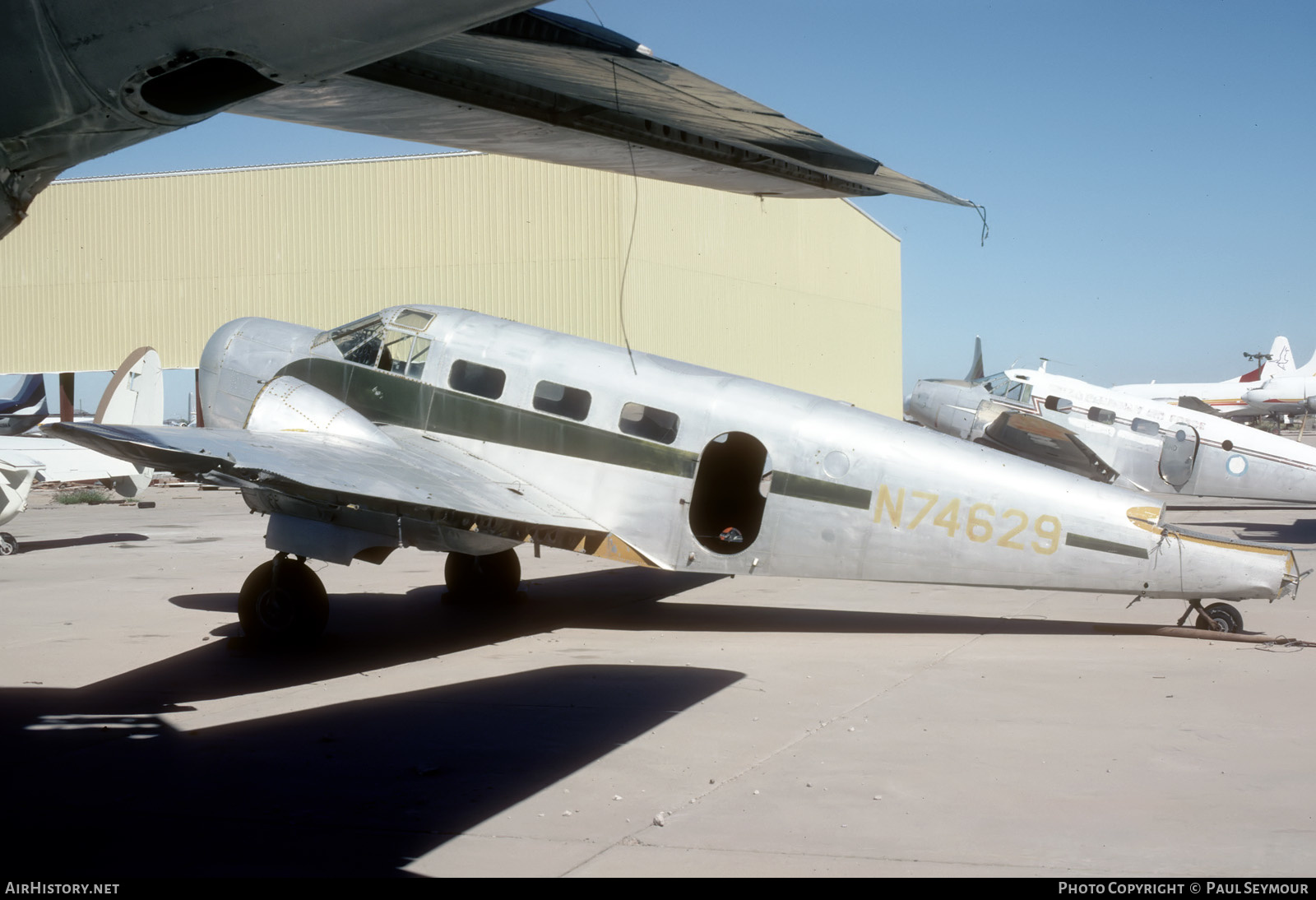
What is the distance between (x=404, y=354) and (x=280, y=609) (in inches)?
119

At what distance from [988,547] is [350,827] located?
639 centimetres

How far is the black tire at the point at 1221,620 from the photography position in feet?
32.9

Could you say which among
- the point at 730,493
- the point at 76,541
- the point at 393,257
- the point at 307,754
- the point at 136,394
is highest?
the point at 393,257

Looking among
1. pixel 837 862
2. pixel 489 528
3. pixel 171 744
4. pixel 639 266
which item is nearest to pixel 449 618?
pixel 489 528

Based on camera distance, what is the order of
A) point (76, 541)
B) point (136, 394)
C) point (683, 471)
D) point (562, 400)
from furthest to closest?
point (76, 541) < point (136, 394) < point (562, 400) < point (683, 471)

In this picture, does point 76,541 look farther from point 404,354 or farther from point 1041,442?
point 1041,442

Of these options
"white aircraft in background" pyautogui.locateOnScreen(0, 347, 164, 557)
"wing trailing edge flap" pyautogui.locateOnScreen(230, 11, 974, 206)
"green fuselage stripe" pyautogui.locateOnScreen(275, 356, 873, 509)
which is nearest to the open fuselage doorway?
"green fuselage stripe" pyautogui.locateOnScreen(275, 356, 873, 509)

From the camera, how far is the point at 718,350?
3822 cm

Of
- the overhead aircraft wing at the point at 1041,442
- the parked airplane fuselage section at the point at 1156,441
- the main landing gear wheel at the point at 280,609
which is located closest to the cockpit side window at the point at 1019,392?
the parked airplane fuselage section at the point at 1156,441

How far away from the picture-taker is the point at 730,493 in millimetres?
11133

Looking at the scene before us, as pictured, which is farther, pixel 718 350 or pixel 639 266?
pixel 718 350

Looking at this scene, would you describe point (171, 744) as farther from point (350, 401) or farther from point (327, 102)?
point (350, 401)

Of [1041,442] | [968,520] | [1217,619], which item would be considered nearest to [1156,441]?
[1041,442]

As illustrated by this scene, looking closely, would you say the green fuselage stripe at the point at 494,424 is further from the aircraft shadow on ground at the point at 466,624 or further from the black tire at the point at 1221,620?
the black tire at the point at 1221,620
